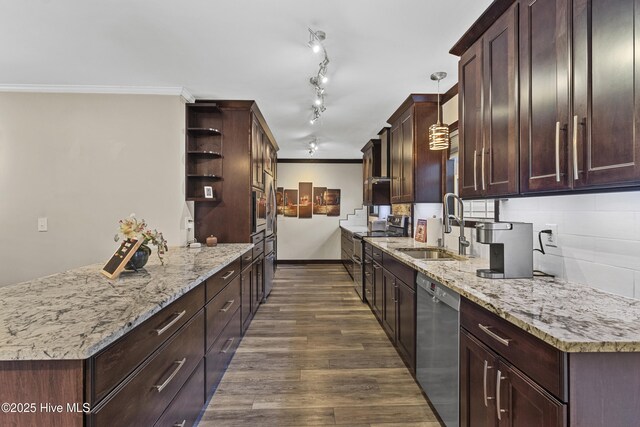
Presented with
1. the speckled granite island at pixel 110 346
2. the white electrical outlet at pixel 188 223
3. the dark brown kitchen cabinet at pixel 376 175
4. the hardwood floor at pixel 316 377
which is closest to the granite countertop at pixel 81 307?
the speckled granite island at pixel 110 346

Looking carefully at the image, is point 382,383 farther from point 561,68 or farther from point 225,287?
point 561,68

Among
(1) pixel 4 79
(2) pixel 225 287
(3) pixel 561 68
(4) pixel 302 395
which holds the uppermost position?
(1) pixel 4 79

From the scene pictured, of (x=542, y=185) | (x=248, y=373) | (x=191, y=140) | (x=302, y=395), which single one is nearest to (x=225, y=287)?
(x=248, y=373)

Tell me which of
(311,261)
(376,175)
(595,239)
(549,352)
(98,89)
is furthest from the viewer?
(311,261)

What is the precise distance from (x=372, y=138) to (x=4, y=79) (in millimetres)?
4672

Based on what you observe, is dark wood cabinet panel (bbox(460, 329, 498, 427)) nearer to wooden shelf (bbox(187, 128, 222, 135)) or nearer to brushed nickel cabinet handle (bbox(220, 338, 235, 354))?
brushed nickel cabinet handle (bbox(220, 338, 235, 354))

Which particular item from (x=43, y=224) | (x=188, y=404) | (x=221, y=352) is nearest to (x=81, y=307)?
(x=188, y=404)

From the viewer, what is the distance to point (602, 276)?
4.76ft

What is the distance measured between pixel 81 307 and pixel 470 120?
2.39m

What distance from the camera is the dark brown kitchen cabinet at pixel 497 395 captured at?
101 cm

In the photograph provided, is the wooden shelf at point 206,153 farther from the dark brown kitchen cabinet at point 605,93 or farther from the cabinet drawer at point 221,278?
the dark brown kitchen cabinet at point 605,93

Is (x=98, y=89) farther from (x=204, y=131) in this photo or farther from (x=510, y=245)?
(x=510, y=245)

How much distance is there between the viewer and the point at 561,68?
4.33ft

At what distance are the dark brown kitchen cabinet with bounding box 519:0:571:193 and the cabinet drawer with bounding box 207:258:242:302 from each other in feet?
Result: 6.44
